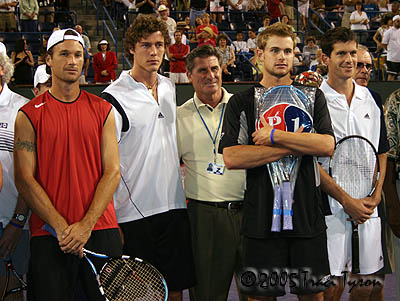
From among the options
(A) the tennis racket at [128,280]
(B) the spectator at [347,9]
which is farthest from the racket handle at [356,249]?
(B) the spectator at [347,9]

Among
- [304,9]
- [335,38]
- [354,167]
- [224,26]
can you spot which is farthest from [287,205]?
[304,9]

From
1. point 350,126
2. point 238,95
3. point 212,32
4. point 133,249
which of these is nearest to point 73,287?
point 133,249

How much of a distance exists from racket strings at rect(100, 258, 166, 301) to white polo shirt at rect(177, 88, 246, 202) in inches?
41.5

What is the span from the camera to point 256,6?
61.5ft

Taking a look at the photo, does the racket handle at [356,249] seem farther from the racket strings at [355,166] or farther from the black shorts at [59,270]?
the black shorts at [59,270]

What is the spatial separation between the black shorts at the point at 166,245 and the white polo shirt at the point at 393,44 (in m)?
12.1

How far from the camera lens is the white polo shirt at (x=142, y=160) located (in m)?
4.25

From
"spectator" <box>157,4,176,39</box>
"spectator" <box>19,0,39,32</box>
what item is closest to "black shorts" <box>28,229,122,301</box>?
"spectator" <box>157,4,176,39</box>

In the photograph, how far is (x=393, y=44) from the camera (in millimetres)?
15031

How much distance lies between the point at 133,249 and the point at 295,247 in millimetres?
1169

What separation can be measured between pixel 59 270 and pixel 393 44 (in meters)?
13.2

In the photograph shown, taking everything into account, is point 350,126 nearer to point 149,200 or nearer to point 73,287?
point 149,200

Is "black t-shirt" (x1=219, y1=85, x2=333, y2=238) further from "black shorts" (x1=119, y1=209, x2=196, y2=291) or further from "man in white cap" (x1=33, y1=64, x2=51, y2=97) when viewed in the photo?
"man in white cap" (x1=33, y1=64, x2=51, y2=97)

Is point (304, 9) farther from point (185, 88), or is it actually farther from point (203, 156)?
point (203, 156)
